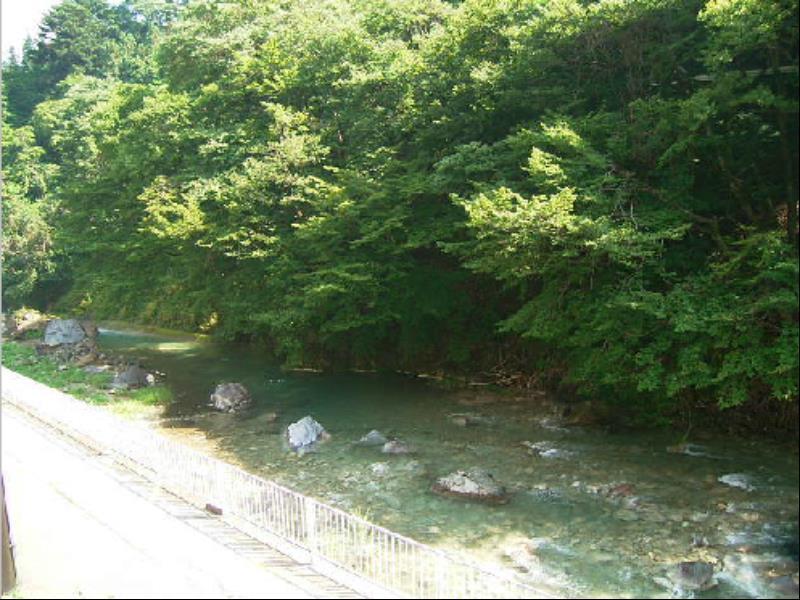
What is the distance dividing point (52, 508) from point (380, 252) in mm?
13308

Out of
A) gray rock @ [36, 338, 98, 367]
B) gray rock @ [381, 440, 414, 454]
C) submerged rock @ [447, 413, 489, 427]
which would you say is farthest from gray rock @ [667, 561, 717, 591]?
gray rock @ [36, 338, 98, 367]

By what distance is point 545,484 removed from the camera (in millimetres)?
15367

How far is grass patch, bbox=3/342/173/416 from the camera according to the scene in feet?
80.0

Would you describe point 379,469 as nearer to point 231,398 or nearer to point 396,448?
point 396,448

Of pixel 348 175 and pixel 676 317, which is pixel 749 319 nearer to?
pixel 676 317

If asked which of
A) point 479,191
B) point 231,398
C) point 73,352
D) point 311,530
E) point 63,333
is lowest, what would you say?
point 231,398

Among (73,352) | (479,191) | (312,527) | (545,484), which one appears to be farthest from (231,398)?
(73,352)

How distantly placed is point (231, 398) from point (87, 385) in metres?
7.55

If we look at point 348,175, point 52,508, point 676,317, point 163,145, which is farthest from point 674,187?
point 163,145

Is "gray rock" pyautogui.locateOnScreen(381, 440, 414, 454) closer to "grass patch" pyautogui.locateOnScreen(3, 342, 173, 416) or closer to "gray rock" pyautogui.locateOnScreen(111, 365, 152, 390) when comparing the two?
"grass patch" pyautogui.locateOnScreen(3, 342, 173, 416)

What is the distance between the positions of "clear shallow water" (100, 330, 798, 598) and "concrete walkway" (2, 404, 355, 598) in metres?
3.73

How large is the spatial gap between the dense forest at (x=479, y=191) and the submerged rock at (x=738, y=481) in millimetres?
1711

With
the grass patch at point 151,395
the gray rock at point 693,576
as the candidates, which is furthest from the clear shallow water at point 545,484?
the grass patch at point 151,395

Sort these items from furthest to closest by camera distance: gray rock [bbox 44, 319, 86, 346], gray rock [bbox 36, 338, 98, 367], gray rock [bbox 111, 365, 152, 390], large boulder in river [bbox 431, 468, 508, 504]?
gray rock [bbox 44, 319, 86, 346] < gray rock [bbox 36, 338, 98, 367] < gray rock [bbox 111, 365, 152, 390] < large boulder in river [bbox 431, 468, 508, 504]
